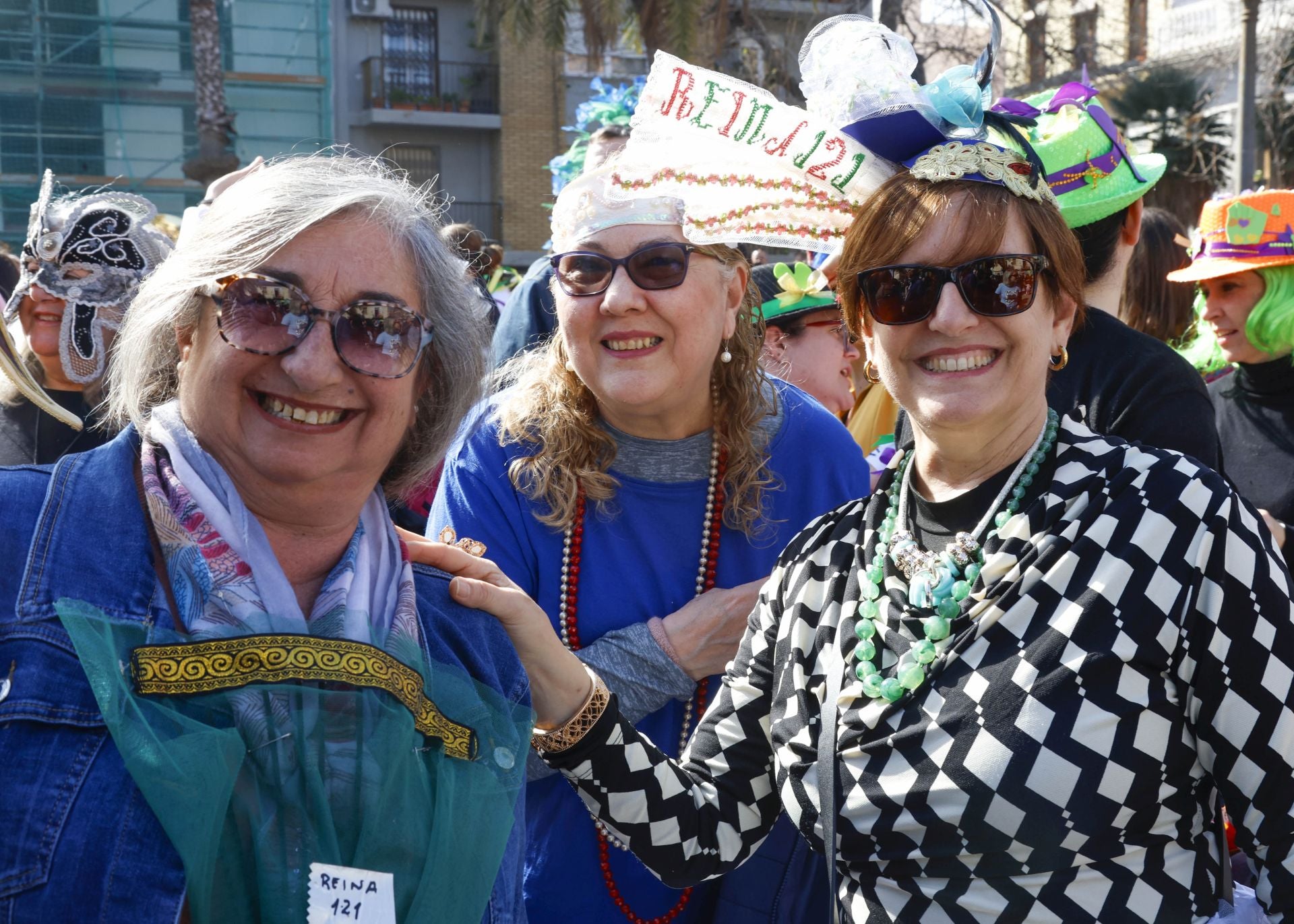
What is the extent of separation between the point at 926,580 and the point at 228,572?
1.04 m

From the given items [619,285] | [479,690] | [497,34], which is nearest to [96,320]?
[619,285]

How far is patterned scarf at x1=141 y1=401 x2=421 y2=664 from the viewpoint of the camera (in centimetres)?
163

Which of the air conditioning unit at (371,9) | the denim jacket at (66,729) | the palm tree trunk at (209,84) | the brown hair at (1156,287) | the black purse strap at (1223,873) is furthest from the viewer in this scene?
the air conditioning unit at (371,9)

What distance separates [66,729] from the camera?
1.47 metres

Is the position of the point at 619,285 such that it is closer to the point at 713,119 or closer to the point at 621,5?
the point at 713,119

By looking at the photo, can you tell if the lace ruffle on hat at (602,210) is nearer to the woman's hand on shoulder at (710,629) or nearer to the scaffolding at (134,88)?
the woman's hand on shoulder at (710,629)

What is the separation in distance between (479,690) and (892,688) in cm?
63

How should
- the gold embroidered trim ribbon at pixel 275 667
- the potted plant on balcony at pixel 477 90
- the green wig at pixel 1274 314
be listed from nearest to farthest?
the gold embroidered trim ribbon at pixel 275 667 → the green wig at pixel 1274 314 → the potted plant on balcony at pixel 477 90

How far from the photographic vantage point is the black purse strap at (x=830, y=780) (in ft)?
6.29

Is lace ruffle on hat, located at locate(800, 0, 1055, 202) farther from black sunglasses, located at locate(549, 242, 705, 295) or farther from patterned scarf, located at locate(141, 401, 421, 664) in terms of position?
patterned scarf, located at locate(141, 401, 421, 664)

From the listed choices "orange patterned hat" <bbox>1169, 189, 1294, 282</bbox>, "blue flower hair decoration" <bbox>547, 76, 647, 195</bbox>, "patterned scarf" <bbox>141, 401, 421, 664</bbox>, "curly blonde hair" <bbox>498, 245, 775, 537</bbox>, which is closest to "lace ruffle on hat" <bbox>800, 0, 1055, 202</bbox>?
"curly blonde hair" <bbox>498, 245, 775, 537</bbox>

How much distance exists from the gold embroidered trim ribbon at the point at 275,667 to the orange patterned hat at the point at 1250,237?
3.80 meters

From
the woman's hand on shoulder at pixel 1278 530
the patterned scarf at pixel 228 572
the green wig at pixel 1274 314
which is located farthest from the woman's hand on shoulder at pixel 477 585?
the green wig at pixel 1274 314

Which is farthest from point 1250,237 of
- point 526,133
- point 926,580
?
point 526,133
